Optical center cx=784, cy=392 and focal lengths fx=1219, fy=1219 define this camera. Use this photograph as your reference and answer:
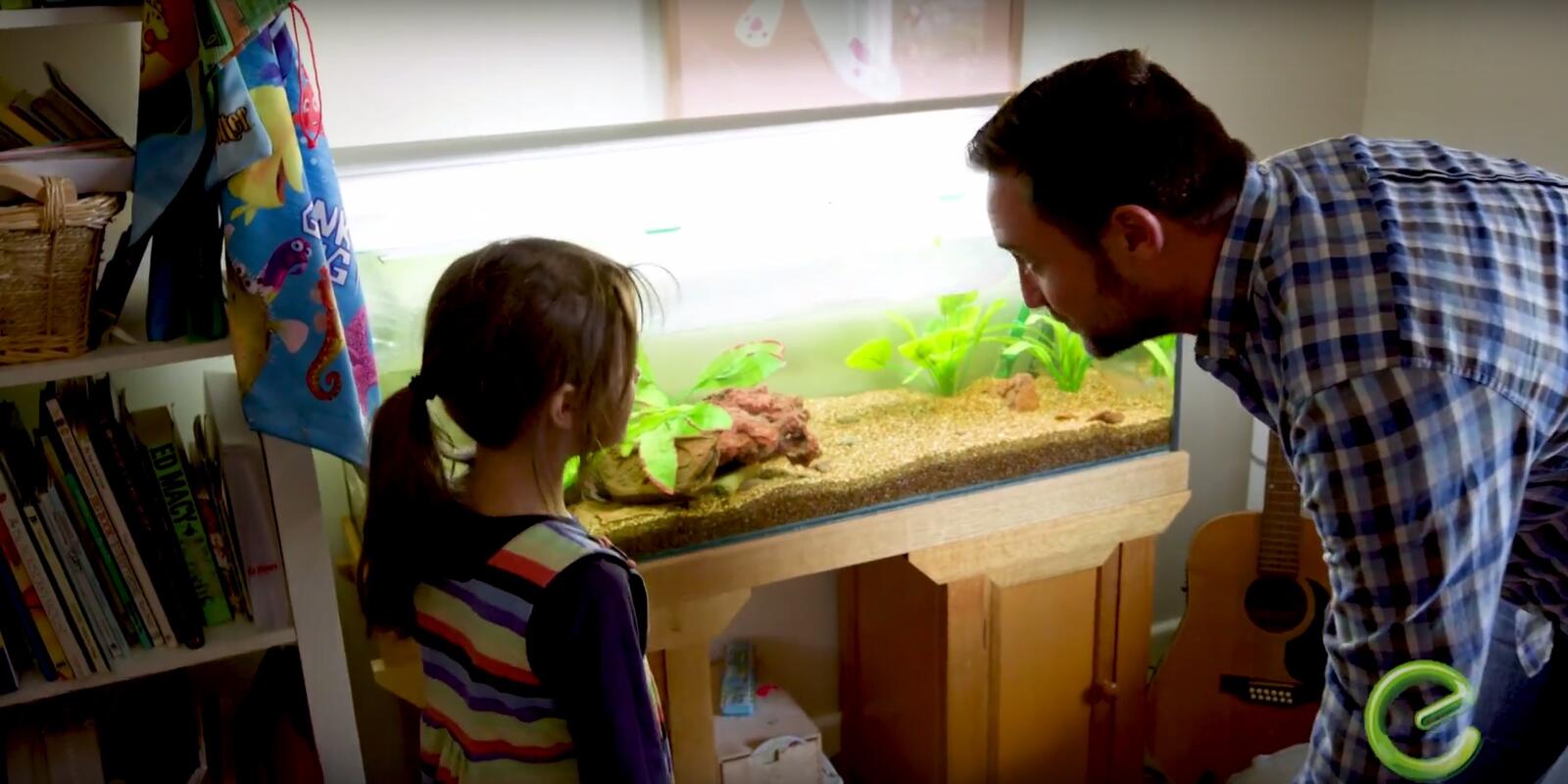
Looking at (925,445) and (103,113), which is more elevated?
(103,113)

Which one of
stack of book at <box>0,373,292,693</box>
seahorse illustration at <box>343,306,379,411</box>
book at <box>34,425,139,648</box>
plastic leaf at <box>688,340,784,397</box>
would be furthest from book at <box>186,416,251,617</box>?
plastic leaf at <box>688,340,784,397</box>

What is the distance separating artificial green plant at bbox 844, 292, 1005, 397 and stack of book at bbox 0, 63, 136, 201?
1.10 m

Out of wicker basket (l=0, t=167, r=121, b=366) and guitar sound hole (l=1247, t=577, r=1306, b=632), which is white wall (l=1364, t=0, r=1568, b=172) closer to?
guitar sound hole (l=1247, t=577, r=1306, b=632)

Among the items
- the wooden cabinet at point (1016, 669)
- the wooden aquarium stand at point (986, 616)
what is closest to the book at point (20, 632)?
the wooden aquarium stand at point (986, 616)

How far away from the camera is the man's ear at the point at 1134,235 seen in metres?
1.18

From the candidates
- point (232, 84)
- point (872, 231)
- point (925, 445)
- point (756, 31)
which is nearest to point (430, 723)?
point (232, 84)

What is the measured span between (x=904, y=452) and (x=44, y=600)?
113 centimetres

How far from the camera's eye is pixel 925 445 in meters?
1.88

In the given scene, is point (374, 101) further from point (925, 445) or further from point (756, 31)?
point (925, 445)

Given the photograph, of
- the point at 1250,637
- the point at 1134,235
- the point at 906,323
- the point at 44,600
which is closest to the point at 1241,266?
the point at 1134,235

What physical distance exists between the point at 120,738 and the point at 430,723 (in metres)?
0.56

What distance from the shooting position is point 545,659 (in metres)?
1.16

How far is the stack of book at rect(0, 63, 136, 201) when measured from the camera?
1216 mm

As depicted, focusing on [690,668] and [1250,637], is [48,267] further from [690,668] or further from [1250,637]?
[1250,637]
